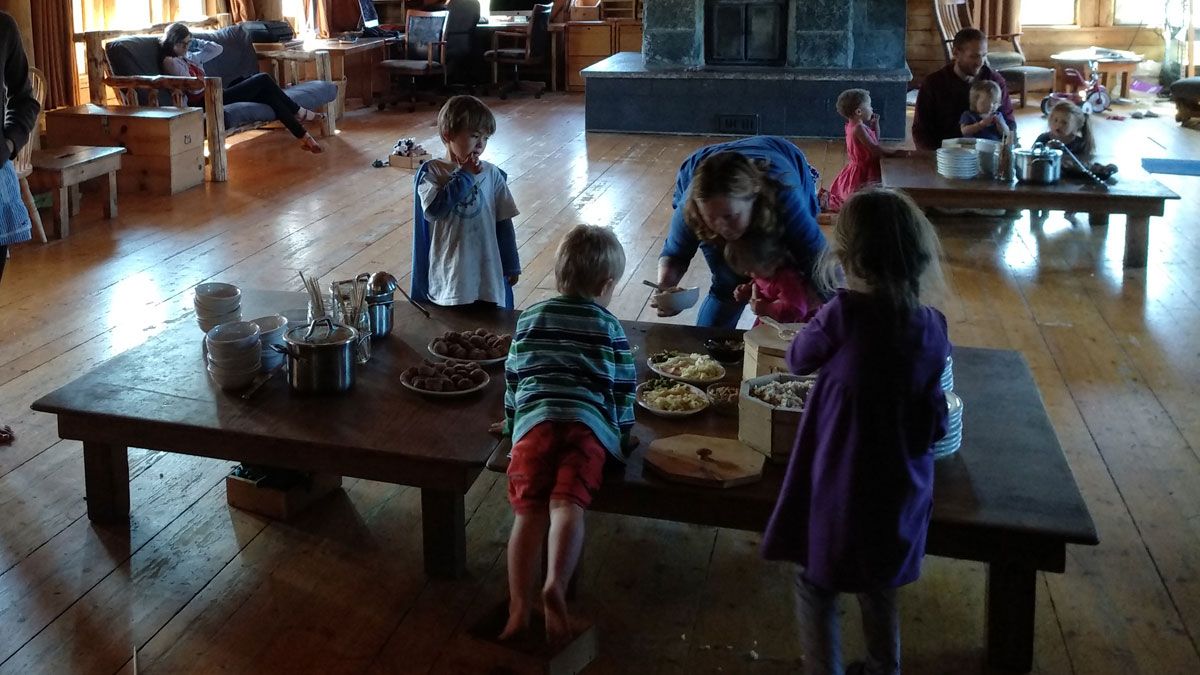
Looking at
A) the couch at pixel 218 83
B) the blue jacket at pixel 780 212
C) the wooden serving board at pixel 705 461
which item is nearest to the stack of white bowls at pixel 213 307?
the blue jacket at pixel 780 212

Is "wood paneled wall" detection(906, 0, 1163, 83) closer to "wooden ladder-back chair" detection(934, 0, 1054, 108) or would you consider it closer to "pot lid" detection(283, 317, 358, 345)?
"wooden ladder-back chair" detection(934, 0, 1054, 108)

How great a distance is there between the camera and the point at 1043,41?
39.6 feet

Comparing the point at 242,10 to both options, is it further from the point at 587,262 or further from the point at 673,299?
the point at 587,262

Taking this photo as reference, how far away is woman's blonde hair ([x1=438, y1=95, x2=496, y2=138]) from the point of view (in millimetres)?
3338

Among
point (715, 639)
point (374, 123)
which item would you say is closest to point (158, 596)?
point (715, 639)

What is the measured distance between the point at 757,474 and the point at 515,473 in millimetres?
465

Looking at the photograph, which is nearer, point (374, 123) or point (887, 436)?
point (887, 436)

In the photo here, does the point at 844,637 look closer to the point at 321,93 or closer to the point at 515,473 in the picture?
the point at 515,473

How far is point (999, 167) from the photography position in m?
5.67

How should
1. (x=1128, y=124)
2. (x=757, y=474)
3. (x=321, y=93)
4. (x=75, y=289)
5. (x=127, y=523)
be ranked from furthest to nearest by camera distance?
(x=1128, y=124) < (x=321, y=93) < (x=75, y=289) < (x=127, y=523) < (x=757, y=474)

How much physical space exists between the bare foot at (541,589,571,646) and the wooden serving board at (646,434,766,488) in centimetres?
32

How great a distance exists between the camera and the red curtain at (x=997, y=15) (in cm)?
1148

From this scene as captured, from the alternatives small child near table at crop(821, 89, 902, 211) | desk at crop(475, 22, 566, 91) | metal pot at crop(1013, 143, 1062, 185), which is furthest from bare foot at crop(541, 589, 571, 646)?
desk at crop(475, 22, 566, 91)

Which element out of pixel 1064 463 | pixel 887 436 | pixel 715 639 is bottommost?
pixel 715 639
